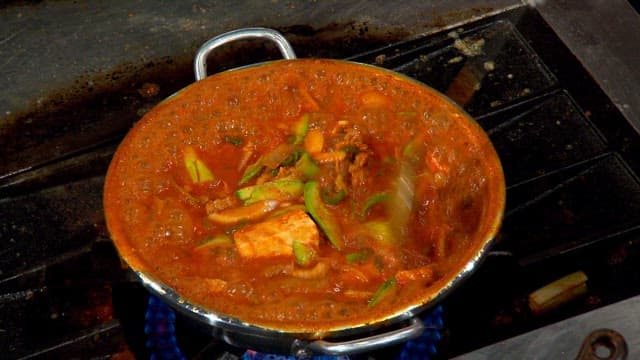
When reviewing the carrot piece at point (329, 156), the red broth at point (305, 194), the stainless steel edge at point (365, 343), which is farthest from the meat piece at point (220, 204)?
the stainless steel edge at point (365, 343)

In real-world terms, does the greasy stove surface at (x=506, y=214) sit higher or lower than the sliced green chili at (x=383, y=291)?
lower

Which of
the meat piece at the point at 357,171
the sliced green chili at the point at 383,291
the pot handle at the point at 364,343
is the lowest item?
the pot handle at the point at 364,343

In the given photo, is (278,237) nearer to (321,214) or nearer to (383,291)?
(321,214)

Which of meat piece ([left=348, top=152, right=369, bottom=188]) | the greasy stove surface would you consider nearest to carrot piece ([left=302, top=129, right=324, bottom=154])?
meat piece ([left=348, top=152, right=369, bottom=188])

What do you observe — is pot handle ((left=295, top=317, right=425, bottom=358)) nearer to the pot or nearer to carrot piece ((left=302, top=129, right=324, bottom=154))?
the pot

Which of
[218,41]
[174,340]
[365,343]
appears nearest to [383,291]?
[365,343]

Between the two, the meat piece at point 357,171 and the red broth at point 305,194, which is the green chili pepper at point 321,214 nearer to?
the red broth at point 305,194
